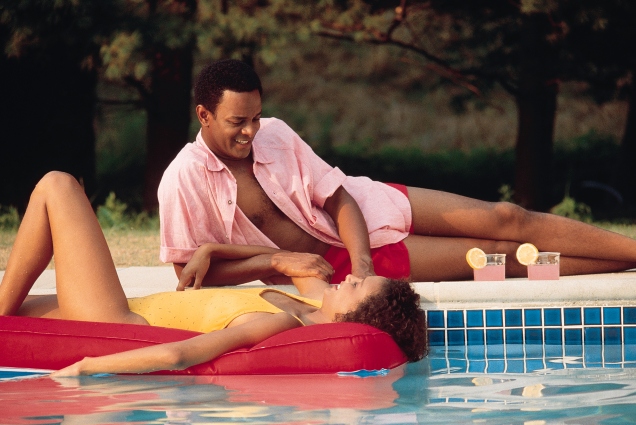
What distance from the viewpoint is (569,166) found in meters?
12.9

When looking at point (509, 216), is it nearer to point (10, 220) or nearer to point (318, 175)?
point (318, 175)

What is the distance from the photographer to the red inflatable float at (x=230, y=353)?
370 cm

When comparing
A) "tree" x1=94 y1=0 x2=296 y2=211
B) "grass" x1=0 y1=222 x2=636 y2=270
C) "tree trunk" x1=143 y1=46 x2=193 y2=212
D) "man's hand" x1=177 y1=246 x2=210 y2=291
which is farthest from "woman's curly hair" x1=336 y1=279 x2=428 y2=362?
"tree trunk" x1=143 y1=46 x2=193 y2=212

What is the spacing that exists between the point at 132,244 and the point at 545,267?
3.79 meters

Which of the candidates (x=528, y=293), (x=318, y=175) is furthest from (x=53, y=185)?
(x=528, y=293)

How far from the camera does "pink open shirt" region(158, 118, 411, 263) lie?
4.52 m

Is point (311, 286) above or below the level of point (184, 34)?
below

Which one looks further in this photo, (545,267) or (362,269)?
(545,267)

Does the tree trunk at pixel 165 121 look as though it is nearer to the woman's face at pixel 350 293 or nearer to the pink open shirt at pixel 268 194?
the pink open shirt at pixel 268 194

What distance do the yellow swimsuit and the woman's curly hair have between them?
35 cm

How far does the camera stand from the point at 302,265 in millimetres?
4398

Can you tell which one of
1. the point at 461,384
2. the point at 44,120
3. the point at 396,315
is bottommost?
the point at 461,384

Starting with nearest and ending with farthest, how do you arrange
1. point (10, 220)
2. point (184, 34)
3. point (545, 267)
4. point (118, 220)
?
point (545, 267)
point (184, 34)
point (118, 220)
point (10, 220)

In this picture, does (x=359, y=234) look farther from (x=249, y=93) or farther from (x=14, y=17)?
(x=14, y=17)
